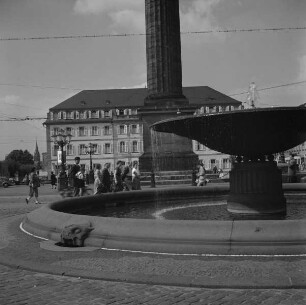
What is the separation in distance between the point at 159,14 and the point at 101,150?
76459mm

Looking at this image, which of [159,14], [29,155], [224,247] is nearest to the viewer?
[224,247]

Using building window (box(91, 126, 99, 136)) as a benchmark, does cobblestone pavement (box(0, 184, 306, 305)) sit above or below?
below

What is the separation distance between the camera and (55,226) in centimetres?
917

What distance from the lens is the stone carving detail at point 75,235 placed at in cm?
821

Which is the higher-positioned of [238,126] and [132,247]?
[238,126]

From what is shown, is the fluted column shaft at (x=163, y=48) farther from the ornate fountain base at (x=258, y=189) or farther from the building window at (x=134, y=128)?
the building window at (x=134, y=128)

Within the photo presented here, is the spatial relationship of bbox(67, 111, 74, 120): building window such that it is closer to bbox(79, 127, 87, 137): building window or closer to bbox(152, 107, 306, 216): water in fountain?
bbox(79, 127, 87, 137): building window

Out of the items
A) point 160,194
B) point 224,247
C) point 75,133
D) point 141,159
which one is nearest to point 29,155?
point 75,133

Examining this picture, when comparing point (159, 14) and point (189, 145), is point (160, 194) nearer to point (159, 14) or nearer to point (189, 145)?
point (189, 145)

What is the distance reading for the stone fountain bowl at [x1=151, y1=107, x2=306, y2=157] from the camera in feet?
30.8

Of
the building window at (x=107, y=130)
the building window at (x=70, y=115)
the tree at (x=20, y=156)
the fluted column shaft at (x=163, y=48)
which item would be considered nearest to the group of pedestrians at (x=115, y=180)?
the fluted column shaft at (x=163, y=48)

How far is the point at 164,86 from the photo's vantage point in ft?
113

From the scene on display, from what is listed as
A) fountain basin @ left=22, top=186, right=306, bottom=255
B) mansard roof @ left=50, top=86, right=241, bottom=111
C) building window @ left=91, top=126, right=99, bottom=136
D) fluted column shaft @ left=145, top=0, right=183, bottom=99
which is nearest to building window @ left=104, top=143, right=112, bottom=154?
building window @ left=91, top=126, right=99, bottom=136

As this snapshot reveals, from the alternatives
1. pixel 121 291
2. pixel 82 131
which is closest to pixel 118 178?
pixel 121 291
